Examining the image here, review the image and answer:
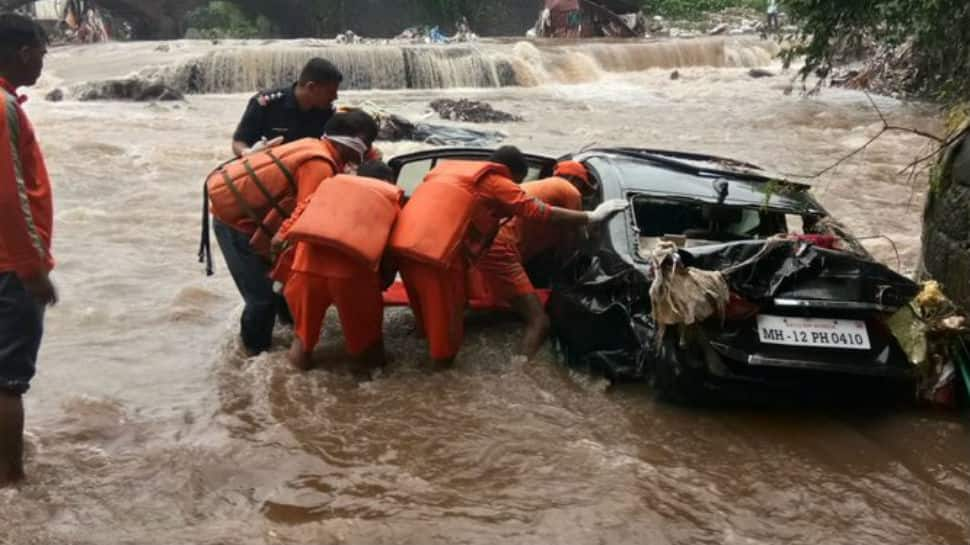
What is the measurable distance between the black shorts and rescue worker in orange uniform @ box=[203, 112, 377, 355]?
1566mm

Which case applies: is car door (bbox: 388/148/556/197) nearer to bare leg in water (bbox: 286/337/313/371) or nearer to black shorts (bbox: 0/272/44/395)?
bare leg in water (bbox: 286/337/313/371)

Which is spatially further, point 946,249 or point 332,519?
point 946,249

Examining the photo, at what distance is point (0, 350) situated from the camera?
3.45 meters

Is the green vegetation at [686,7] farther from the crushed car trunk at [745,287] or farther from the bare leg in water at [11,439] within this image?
the bare leg in water at [11,439]

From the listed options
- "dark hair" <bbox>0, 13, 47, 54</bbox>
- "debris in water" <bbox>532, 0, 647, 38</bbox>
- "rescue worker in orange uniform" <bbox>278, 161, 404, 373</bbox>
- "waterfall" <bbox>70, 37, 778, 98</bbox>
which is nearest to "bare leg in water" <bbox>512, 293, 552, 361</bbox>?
"rescue worker in orange uniform" <bbox>278, 161, 404, 373</bbox>

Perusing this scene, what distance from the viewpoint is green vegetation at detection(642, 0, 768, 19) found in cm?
4156

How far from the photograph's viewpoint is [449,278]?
499 centimetres

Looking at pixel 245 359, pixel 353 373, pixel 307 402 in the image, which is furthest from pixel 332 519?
pixel 245 359

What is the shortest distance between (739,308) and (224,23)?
46.5 m

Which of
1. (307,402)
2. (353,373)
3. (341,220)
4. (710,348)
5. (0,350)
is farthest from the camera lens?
(353,373)

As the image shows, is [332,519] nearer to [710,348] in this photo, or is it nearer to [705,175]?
[710,348]

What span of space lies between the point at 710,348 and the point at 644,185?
1329 mm

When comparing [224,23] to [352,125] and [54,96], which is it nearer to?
[54,96]

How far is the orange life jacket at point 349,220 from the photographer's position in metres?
4.52
